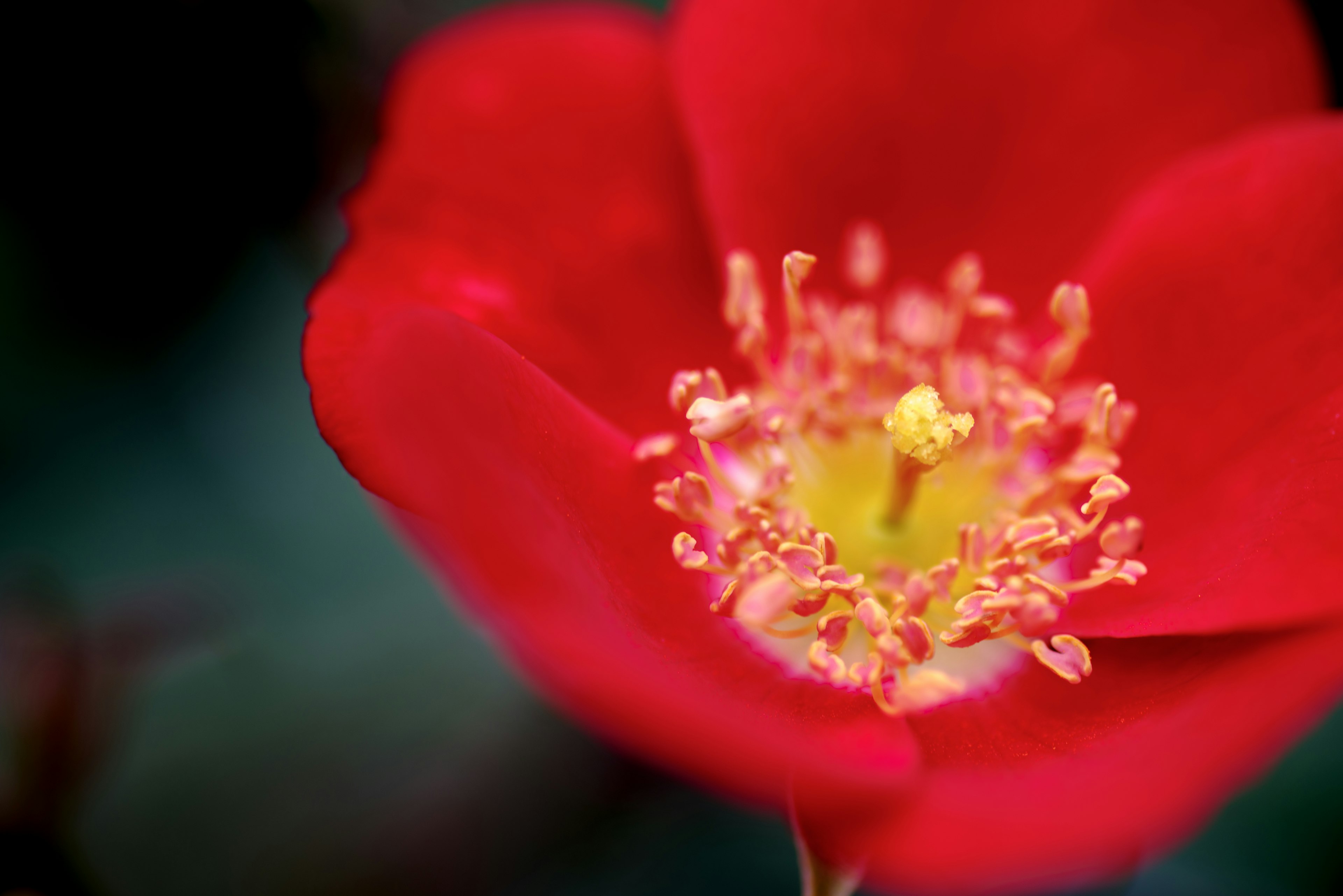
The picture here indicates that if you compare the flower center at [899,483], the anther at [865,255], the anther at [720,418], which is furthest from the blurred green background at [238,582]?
the anther at [865,255]

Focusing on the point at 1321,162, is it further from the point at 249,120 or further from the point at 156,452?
the point at 156,452

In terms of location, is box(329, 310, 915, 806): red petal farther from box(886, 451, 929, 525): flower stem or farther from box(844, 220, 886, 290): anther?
box(844, 220, 886, 290): anther

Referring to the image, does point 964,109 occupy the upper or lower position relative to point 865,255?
upper

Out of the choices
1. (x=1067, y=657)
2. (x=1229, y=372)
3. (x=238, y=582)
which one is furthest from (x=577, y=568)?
(x=238, y=582)

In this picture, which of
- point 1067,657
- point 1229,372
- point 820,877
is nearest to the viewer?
point 820,877

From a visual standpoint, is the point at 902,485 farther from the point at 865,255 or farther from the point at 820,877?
the point at 820,877
